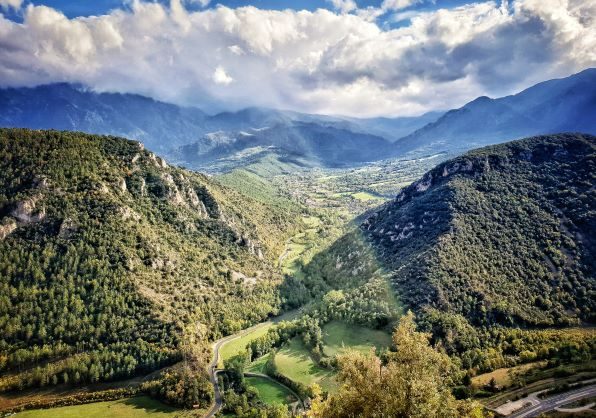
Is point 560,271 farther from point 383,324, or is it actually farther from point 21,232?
point 21,232

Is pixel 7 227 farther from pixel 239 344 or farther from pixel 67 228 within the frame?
pixel 239 344

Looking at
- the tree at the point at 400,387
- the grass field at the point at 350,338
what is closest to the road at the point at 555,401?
the grass field at the point at 350,338

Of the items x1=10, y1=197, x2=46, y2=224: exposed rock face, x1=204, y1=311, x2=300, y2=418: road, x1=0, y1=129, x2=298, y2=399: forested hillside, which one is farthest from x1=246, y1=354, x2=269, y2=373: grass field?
x1=10, y1=197, x2=46, y2=224: exposed rock face

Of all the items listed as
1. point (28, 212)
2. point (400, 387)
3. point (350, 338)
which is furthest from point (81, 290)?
point (400, 387)

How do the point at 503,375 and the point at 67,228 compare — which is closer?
the point at 503,375

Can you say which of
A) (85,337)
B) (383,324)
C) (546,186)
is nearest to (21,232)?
(85,337)

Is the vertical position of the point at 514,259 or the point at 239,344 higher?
the point at 514,259
